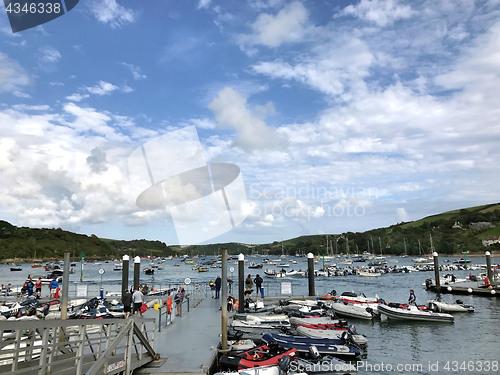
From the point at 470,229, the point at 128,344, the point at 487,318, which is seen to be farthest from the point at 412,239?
the point at 128,344

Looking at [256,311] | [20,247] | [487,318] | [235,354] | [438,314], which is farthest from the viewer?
[20,247]

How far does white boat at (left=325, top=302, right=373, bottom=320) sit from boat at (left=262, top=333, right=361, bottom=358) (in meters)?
9.45

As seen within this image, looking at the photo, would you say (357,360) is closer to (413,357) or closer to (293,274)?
(413,357)

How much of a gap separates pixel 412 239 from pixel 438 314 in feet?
635

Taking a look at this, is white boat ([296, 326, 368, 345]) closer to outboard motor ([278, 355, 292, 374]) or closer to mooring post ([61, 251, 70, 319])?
outboard motor ([278, 355, 292, 374])

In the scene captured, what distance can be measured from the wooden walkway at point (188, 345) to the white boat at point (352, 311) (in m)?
11.0

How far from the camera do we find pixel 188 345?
12.8m

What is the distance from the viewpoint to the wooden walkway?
401 inches

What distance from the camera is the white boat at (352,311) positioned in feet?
82.9

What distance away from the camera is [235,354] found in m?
12.7

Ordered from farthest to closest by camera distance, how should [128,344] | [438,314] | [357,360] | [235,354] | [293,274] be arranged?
[293,274] → [438,314] → [357,360] → [235,354] → [128,344]

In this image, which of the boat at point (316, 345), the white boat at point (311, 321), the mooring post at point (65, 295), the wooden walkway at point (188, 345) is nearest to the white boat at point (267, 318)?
the white boat at point (311, 321)

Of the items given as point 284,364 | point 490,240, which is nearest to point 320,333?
point 284,364

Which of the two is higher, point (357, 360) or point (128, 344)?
point (128, 344)
